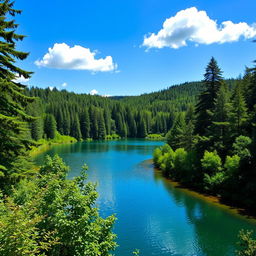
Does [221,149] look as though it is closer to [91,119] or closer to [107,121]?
[91,119]

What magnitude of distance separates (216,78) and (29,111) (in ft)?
194

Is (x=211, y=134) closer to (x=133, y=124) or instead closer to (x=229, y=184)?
(x=229, y=184)

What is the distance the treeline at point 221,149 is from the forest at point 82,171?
0.32 ft

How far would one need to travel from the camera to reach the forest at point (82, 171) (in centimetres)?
744

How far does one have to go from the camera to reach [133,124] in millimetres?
150125

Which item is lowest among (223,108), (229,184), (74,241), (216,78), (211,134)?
(229,184)

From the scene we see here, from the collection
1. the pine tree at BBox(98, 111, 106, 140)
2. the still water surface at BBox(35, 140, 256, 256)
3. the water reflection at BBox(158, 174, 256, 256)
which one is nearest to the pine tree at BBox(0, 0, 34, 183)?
the still water surface at BBox(35, 140, 256, 256)

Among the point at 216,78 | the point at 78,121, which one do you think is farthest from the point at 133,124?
the point at 216,78

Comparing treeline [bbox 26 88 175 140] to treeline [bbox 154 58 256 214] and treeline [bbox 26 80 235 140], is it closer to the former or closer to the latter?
treeline [bbox 26 80 235 140]

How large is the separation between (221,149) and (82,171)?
28157 millimetres

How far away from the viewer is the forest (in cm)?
744

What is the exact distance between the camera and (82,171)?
10.3 m

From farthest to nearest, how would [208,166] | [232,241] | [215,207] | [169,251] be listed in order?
[208,166], [215,207], [232,241], [169,251]

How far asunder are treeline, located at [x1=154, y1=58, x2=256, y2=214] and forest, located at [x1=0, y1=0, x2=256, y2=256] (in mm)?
96
